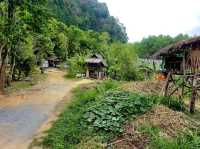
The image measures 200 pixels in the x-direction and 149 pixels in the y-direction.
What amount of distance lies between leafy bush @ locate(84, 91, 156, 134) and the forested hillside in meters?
76.9

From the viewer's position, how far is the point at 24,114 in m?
18.9

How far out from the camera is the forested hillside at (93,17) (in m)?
94.0

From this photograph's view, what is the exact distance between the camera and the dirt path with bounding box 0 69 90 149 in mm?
13992

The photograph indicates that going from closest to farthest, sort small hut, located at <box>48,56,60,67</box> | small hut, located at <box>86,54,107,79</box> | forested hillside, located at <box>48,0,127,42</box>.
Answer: small hut, located at <box>86,54,107,79</box> < small hut, located at <box>48,56,60,67</box> < forested hillside, located at <box>48,0,127,42</box>

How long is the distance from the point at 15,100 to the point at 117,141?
1297 cm

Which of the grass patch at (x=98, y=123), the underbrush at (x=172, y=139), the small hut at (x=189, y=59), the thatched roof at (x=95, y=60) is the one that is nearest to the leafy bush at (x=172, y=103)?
the small hut at (x=189, y=59)

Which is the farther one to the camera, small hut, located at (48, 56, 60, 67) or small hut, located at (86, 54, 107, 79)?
small hut, located at (48, 56, 60, 67)

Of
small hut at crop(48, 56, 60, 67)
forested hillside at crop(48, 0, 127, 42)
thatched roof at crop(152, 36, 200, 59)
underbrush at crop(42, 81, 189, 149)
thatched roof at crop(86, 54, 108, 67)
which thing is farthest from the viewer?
forested hillside at crop(48, 0, 127, 42)

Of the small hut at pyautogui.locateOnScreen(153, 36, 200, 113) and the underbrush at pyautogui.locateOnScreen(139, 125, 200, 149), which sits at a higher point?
the small hut at pyautogui.locateOnScreen(153, 36, 200, 113)

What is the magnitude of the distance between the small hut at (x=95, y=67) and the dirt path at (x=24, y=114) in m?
26.8

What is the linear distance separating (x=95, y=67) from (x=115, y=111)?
41891 mm

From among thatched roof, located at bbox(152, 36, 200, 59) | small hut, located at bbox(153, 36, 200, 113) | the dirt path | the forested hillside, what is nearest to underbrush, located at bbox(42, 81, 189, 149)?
the dirt path

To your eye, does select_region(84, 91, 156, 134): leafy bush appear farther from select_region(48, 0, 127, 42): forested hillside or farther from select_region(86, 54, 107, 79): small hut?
select_region(48, 0, 127, 42): forested hillside

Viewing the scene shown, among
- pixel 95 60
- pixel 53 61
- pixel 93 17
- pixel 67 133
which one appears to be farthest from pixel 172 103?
pixel 93 17
